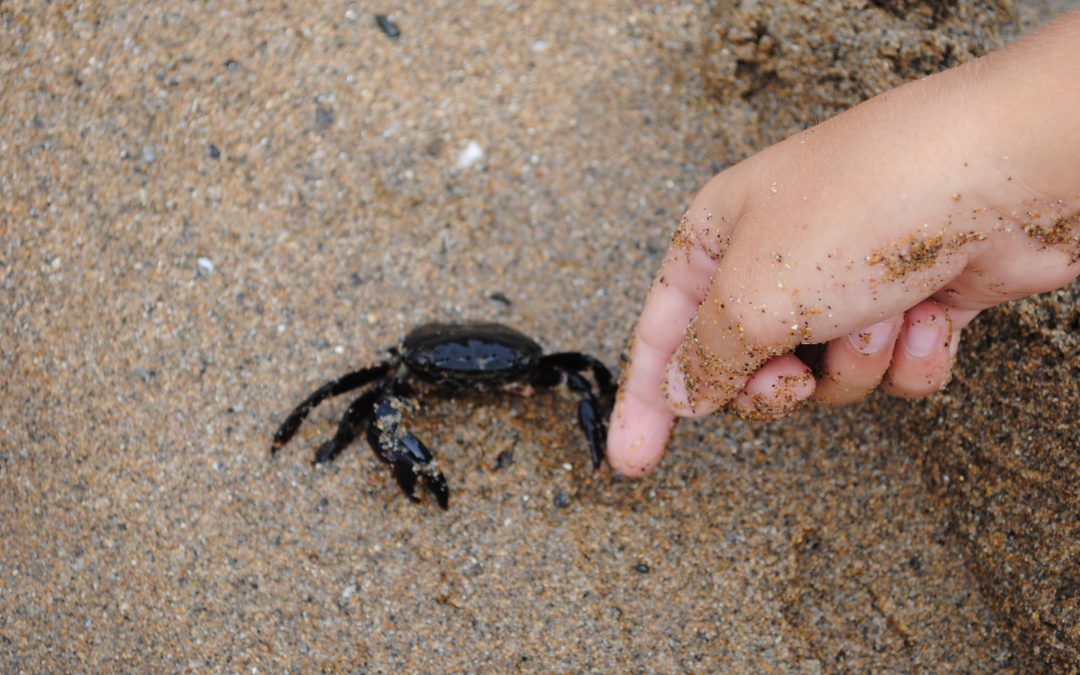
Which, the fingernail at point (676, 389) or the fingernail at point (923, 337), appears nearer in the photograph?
the fingernail at point (923, 337)

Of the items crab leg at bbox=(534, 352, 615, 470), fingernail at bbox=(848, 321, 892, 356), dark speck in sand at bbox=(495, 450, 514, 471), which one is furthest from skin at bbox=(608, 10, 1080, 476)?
dark speck in sand at bbox=(495, 450, 514, 471)

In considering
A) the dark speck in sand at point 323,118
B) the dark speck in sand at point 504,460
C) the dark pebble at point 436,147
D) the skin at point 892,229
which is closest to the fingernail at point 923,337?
the skin at point 892,229

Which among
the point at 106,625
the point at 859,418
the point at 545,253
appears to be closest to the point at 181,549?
the point at 106,625

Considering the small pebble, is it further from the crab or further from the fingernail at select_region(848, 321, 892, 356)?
the fingernail at select_region(848, 321, 892, 356)

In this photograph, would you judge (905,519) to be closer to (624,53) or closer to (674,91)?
(674,91)

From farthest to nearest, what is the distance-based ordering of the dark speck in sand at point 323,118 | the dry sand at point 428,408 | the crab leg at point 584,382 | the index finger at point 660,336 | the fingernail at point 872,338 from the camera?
the dark speck in sand at point 323,118 < the crab leg at point 584,382 < the dry sand at point 428,408 < the index finger at point 660,336 < the fingernail at point 872,338

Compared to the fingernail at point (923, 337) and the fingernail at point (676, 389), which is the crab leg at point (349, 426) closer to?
the fingernail at point (676, 389)
